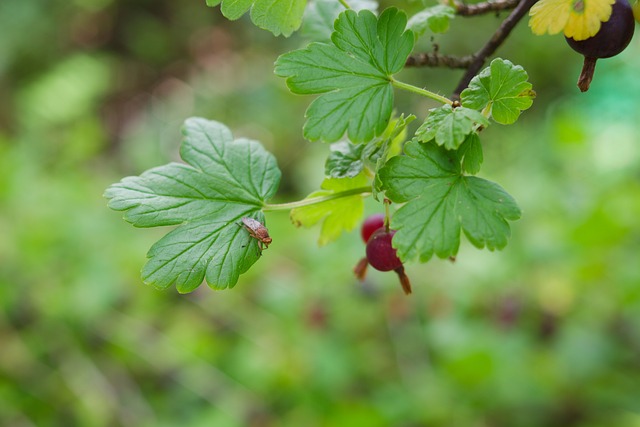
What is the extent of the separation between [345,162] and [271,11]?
13 cm

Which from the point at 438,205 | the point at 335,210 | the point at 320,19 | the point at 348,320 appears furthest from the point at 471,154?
the point at 348,320

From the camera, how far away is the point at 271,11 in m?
0.51

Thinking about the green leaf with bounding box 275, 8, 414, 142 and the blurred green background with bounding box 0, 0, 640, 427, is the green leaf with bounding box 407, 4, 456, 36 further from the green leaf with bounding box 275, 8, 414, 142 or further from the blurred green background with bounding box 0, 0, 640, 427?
the blurred green background with bounding box 0, 0, 640, 427

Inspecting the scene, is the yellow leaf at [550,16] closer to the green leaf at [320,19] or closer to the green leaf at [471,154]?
the green leaf at [471,154]

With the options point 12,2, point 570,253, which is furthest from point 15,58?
point 570,253

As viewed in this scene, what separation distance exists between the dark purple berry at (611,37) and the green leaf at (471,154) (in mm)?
78

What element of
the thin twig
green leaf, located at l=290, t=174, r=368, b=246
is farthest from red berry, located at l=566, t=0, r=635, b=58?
green leaf, located at l=290, t=174, r=368, b=246

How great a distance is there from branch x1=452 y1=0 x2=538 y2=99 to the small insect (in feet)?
0.59

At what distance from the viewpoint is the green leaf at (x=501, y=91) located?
1.47 ft

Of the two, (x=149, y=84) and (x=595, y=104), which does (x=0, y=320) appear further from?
(x=149, y=84)

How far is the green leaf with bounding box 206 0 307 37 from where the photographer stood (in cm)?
50

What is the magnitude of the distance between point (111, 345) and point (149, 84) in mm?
2749

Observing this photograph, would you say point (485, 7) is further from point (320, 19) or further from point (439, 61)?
point (320, 19)

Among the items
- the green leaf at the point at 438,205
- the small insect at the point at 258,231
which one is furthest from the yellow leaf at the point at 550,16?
the small insect at the point at 258,231
